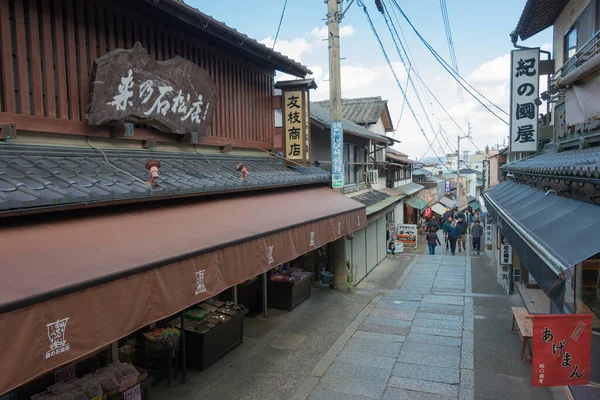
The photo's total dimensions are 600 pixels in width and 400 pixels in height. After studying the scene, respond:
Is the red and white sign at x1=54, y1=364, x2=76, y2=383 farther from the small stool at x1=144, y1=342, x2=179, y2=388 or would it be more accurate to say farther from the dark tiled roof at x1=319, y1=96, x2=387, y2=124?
the dark tiled roof at x1=319, y1=96, x2=387, y2=124

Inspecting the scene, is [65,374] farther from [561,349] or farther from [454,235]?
[454,235]

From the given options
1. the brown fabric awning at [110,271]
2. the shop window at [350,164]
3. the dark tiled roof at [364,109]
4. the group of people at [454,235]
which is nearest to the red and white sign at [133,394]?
the brown fabric awning at [110,271]

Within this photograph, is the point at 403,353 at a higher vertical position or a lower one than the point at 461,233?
lower

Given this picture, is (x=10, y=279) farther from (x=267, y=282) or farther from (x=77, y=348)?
(x=267, y=282)

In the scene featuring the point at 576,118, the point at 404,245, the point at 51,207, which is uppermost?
the point at 576,118

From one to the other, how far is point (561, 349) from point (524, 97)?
10124mm

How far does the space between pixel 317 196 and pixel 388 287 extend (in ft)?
18.7

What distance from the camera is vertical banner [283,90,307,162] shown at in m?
11.4

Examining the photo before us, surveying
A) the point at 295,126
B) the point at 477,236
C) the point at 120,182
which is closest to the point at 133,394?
the point at 120,182

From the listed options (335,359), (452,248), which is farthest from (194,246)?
(452,248)

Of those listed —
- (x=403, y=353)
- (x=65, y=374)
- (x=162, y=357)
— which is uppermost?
(x=65, y=374)

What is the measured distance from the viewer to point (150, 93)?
7.28 meters

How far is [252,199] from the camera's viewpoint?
861 centimetres

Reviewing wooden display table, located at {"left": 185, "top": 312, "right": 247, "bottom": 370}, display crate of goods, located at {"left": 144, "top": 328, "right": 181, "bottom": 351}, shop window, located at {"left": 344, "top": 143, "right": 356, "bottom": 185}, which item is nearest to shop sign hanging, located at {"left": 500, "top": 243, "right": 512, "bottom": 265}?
shop window, located at {"left": 344, "top": 143, "right": 356, "bottom": 185}
